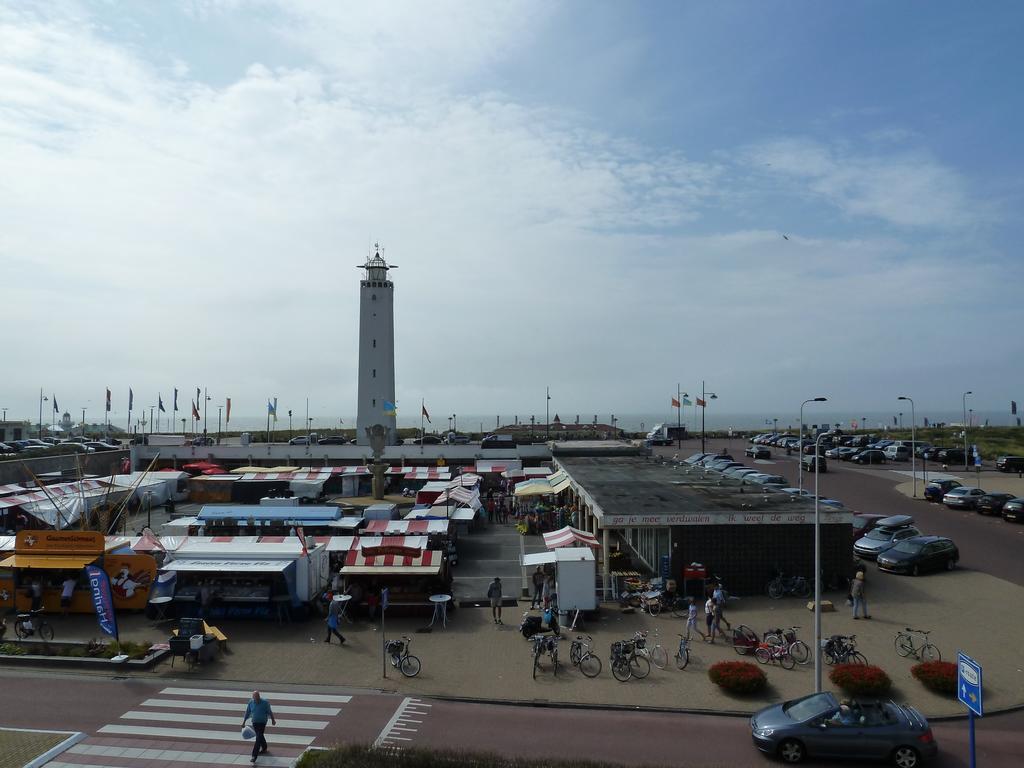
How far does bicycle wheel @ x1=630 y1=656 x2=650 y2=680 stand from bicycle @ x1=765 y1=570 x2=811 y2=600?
7.05 m

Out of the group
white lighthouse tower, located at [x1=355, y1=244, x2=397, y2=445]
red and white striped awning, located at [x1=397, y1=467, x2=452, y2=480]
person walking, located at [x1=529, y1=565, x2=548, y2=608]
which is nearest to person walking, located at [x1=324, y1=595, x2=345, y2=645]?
person walking, located at [x1=529, y1=565, x2=548, y2=608]

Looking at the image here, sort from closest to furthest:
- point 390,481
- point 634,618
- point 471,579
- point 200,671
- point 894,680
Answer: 1. point 894,680
2. point 200,671
3. point 634,618
4. point 471,579
5. point 390,481

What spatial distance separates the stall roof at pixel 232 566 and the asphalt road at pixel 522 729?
506 cm

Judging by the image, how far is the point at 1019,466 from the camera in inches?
1953

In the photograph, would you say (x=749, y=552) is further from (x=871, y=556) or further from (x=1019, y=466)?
(x=1019, y=466)

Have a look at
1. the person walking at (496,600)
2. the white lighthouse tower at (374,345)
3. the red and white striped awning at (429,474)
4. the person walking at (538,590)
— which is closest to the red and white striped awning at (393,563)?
the person walking at (496,600)

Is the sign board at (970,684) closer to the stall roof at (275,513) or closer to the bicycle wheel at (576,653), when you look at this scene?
the bicycle wheel at (576,653)

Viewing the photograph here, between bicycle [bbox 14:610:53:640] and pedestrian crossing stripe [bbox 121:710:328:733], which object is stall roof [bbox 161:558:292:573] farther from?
pedestrian crossing stripe [bbox 121:710:328:733]

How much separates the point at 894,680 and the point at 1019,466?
44.2 meters

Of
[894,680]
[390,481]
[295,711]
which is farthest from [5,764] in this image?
[390,481]

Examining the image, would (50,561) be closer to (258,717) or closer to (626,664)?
(258,717)

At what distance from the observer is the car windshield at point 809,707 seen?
39.2 ft

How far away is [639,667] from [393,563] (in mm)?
8205

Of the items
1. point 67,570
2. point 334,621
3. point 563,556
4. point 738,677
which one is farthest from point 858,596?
point 67,570
